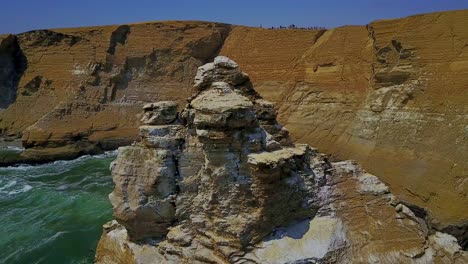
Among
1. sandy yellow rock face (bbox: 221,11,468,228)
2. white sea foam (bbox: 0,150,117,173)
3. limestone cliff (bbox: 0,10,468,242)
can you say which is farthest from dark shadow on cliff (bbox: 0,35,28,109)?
sandy yellow rock face (bbox: 221,11,468,228)

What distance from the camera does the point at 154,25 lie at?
96.1ft

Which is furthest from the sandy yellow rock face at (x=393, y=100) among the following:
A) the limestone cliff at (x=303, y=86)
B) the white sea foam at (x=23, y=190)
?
the white sea foam at (x=23, y=190)

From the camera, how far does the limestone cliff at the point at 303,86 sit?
1435 centimetres

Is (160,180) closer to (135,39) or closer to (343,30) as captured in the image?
(343,30)

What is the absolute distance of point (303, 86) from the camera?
22.8 m

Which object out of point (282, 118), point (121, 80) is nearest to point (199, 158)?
point (282, 118)

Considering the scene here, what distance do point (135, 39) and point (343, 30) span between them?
46.7 ft

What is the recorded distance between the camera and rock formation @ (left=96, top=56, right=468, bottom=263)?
16.7 feet

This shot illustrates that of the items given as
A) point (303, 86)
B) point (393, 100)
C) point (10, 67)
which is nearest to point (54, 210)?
point (393, 100)

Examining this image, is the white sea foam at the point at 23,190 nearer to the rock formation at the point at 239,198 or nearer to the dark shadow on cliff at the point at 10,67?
the rock formation at the point at 239,198

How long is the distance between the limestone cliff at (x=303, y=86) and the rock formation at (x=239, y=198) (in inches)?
139

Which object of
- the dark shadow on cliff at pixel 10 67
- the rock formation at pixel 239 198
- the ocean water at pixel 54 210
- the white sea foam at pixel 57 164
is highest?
the dark shadow on cliff at pixel 10 67

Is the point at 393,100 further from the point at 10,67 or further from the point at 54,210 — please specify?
the point at 10,67

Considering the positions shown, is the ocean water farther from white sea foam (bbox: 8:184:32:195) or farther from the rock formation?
the rock formation
